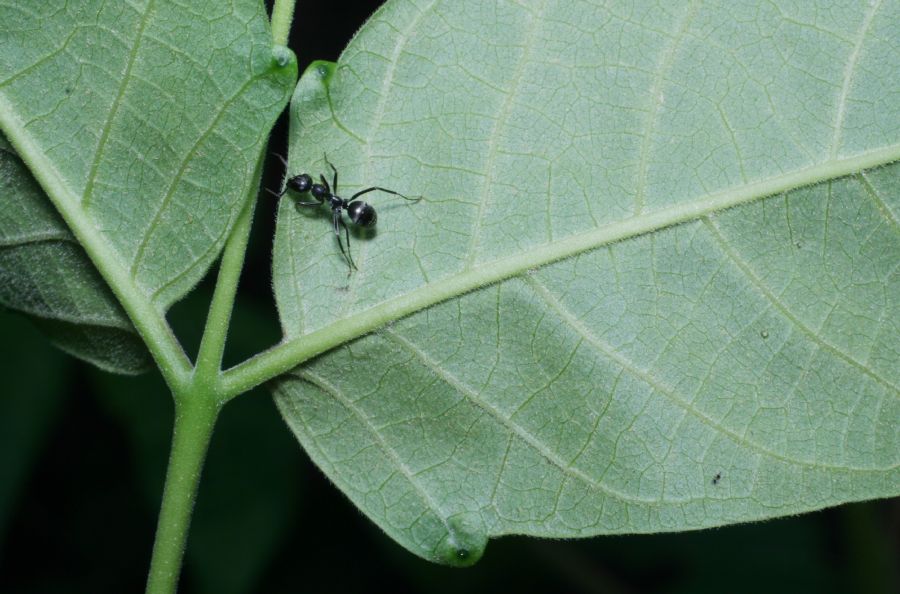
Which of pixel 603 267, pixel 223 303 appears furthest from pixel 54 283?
pixel 603 267

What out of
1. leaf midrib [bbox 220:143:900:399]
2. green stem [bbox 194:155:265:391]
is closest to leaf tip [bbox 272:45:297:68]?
green stem [bbox 194:155:265:391]

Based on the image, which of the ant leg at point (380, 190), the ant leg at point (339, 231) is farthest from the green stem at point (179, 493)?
the ant leg at point (380, 190)

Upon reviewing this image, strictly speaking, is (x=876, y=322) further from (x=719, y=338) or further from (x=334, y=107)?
(x=334, y=107)

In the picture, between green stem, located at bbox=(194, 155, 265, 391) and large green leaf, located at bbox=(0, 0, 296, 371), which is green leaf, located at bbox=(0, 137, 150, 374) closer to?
large green leaf, located at bbox=(0, 0, 296, 371)

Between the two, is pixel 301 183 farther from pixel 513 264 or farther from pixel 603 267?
pixel 603 267

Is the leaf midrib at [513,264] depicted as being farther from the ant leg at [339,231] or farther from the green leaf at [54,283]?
the green leaf at [54,283]

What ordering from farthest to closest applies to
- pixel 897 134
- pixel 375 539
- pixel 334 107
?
pixel 375 539, pixel 334 107, pixel 897 134

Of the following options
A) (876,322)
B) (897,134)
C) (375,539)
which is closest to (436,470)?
(876,322)
